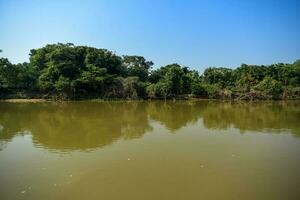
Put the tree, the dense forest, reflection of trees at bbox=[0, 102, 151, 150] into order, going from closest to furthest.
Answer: reflection of trees at bbox=[0, 102, 151, 150] → the dense forest → the tree

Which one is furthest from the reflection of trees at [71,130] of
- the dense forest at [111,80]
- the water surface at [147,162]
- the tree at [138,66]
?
the tree at [138,66]

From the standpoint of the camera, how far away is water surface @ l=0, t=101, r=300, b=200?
6.31 meters

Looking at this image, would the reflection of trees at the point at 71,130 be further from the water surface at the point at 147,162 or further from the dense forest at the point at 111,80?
the dense forest at the point at 111,80

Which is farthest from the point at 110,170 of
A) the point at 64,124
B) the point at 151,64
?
the point at 151,64

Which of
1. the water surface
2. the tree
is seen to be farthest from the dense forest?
the water surface

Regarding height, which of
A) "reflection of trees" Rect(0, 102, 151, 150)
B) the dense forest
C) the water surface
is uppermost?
the dense forest

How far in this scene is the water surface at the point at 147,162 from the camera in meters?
6.31

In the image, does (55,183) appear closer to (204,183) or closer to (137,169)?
(137,169)

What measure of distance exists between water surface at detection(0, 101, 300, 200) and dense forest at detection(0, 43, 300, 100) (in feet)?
59.2

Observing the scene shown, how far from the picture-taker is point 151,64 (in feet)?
143

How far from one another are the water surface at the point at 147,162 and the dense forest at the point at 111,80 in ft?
59.2

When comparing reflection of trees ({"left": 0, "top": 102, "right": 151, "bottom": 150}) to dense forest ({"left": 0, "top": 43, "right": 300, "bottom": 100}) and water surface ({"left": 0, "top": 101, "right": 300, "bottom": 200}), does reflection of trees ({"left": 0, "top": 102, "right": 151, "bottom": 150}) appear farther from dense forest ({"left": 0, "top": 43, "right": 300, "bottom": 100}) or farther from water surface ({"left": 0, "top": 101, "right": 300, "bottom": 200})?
dense forest ({"left": 0, "top": 43, "right": 300, "bottom": 100})

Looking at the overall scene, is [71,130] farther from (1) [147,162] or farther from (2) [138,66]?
(2) [138,66]

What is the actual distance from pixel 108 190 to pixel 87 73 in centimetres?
2664
